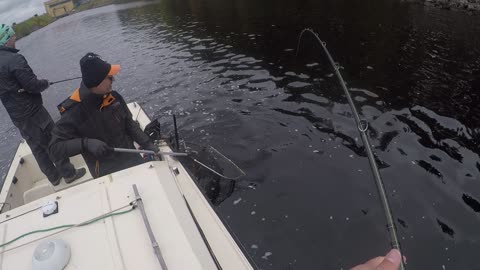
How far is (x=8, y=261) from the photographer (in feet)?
10.0

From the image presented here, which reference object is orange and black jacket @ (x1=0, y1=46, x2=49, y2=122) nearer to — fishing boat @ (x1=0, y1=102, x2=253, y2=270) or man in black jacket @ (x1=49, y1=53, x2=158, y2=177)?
man in black jacket @ (x1=49, y1=53, x2=158, y2=177)

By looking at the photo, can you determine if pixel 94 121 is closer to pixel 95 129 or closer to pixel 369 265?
pixel 95 129

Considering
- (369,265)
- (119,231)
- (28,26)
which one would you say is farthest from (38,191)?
(28,26)

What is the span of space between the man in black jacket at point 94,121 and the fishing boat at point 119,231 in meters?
1.04

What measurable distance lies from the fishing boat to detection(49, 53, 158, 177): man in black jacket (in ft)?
3.40

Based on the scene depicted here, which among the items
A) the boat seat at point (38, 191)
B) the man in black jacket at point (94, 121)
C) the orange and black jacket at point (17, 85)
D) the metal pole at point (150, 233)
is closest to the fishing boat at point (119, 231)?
A: the metal pole at point (150, 233)

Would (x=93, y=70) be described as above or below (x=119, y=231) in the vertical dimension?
above

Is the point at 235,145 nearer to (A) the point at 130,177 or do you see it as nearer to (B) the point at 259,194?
(B) the point at 259,194

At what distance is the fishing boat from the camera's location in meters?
2.98

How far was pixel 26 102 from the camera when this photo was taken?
6.44m

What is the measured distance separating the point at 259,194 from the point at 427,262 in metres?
3.38

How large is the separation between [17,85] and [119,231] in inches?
191

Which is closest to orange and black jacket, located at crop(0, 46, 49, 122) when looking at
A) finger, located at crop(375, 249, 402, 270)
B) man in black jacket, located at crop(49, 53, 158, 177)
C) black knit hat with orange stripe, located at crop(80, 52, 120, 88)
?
man in black jacket, located at crop(49, 53, 158, 177)

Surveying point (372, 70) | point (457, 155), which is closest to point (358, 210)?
point (457, 155)
